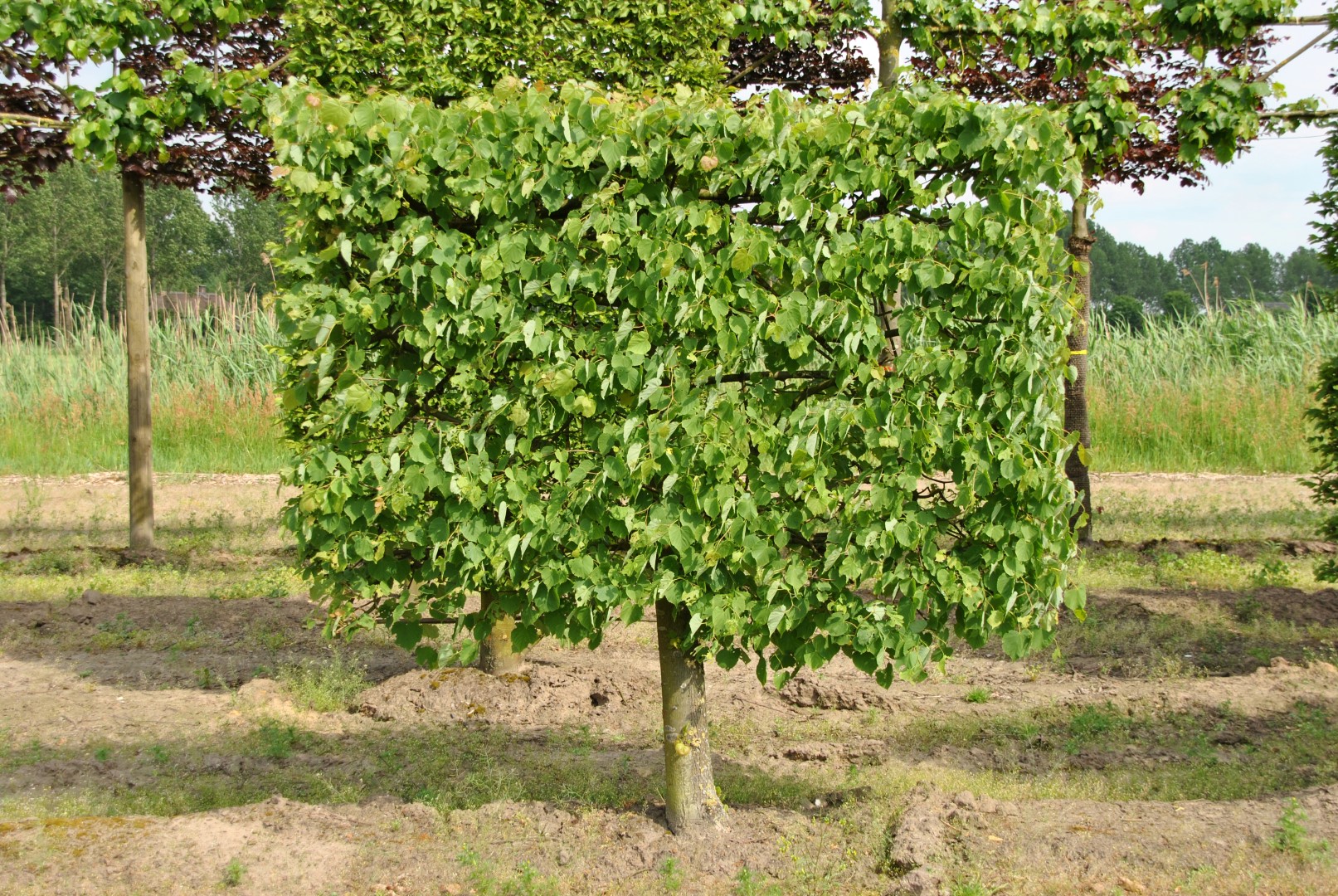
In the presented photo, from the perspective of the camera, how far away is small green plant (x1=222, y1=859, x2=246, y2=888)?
11.9ft

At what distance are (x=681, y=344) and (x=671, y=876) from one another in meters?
1.86

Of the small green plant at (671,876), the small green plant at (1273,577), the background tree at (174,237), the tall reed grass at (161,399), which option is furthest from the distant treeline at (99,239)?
the small green plant at (671,876)

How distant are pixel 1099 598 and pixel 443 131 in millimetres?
6114

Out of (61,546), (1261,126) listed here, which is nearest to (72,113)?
(61,546)

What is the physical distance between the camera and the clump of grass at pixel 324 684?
5.83 meters

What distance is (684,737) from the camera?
405cm

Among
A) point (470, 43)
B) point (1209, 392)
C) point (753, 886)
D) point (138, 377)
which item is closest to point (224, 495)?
point (138, 377)

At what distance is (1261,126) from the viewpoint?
6.64 m

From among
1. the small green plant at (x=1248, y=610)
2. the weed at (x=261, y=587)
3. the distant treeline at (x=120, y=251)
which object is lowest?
the small green plant at (x=1248, y=610)

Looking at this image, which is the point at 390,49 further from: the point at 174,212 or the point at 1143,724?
the point at 174,212

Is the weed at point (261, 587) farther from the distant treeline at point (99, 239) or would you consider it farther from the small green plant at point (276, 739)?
the distant treeline at point (99, 239)

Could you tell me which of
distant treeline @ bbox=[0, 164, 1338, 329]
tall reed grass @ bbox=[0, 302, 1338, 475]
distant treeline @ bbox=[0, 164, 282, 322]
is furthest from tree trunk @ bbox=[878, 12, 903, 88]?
distant treeline @ bbox=[0, 164, 282, 322]

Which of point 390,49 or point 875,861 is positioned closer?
point 875,861

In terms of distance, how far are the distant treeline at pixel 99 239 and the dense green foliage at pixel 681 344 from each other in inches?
1689
